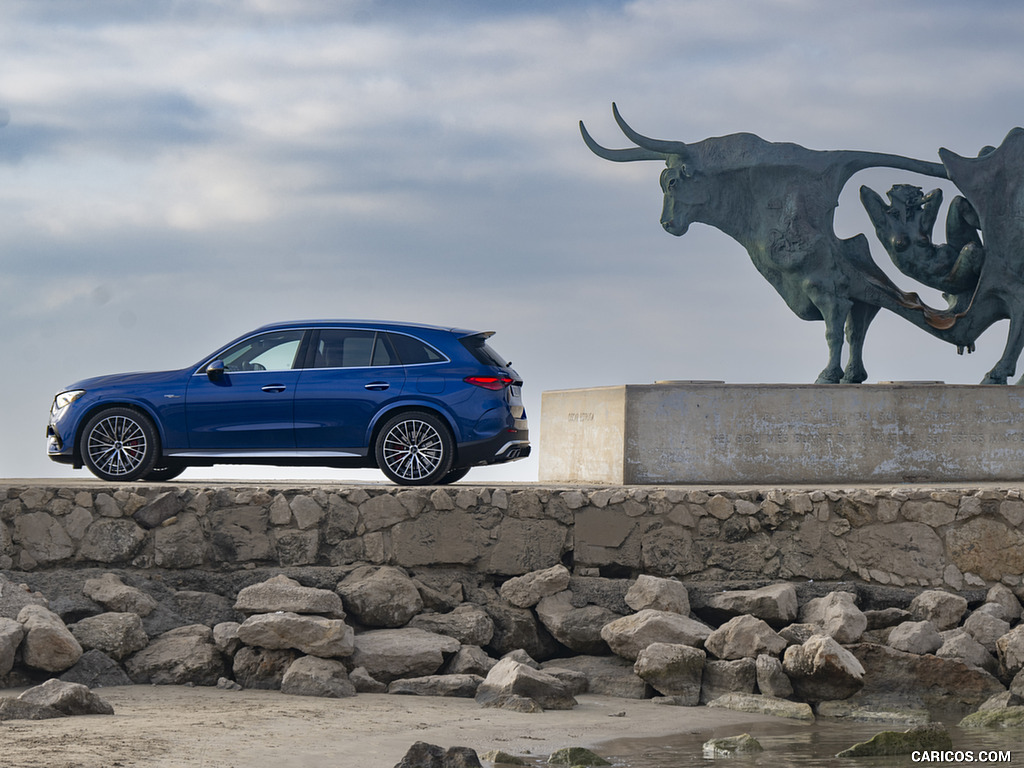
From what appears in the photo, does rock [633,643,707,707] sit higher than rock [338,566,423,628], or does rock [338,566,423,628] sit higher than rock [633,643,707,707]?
rock [338,566,423,628]

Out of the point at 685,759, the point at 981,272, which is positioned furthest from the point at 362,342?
the point at 981,272

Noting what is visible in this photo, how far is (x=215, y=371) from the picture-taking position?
12.1m

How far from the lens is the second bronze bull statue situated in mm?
15852

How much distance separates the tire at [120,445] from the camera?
1221 centimetres

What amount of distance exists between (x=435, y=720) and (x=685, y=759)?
1818 mm

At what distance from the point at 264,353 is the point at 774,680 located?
578 cm

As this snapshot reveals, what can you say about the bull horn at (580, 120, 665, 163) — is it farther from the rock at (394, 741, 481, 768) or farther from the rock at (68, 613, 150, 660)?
the rock at (394, 741, 481, 768)

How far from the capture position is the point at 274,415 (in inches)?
470

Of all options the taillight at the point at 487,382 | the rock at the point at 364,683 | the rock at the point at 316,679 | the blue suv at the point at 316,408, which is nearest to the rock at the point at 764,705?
the rock at the point at 364,683

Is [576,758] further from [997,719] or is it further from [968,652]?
[968,652]

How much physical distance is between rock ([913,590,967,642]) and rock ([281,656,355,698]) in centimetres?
513

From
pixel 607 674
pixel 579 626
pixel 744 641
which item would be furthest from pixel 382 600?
pixel 744 641

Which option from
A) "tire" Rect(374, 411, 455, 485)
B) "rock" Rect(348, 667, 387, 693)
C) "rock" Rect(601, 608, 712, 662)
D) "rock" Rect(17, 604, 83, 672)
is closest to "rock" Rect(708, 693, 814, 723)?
"rock" Rect(601, 608, 712, 662)

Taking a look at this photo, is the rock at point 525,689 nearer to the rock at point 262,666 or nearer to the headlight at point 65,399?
the rock at point 262,666
